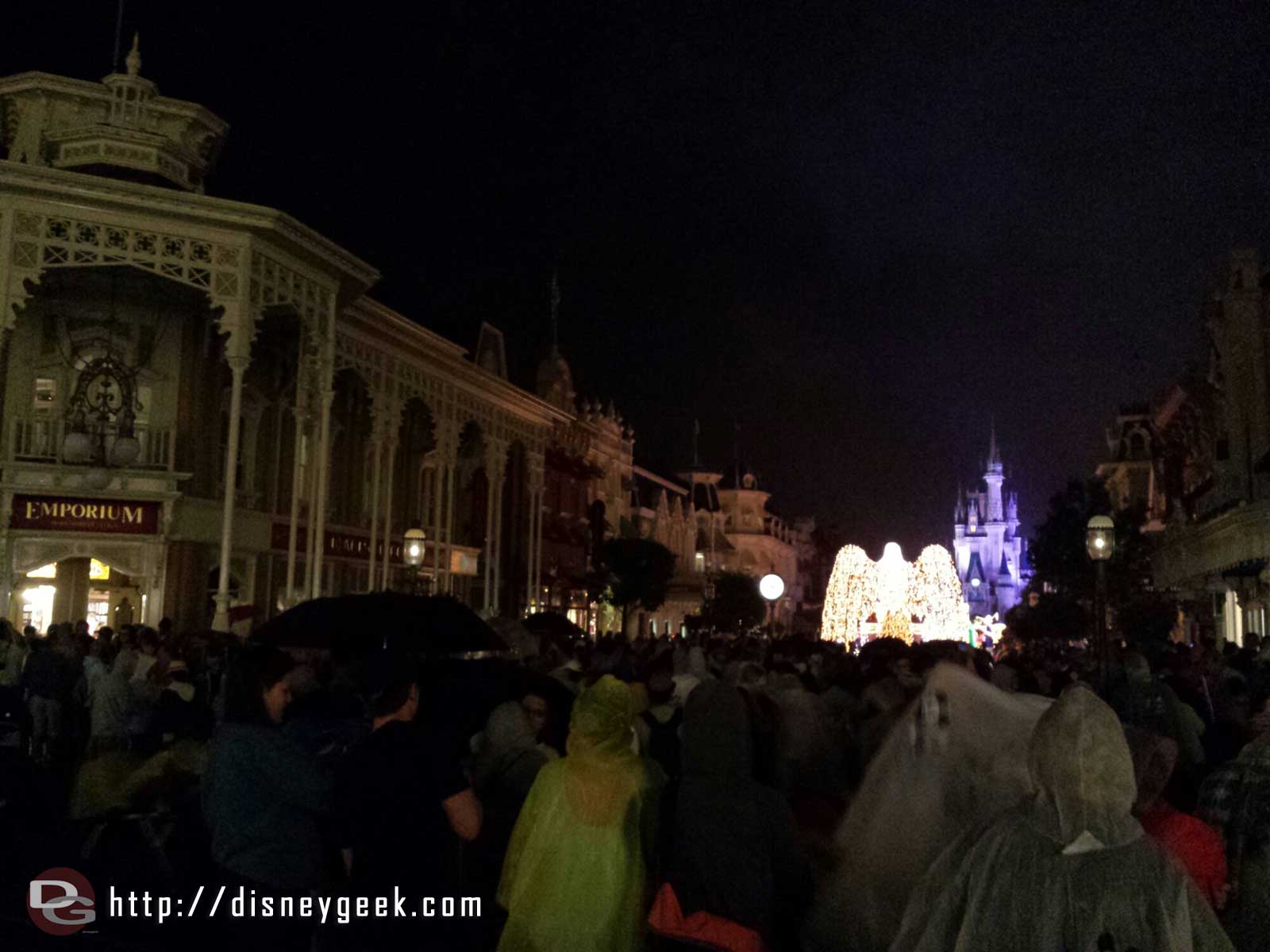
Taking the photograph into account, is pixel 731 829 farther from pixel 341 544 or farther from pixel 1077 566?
pixel 1077 566

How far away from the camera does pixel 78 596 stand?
2459cm

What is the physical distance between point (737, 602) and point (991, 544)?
12382cm

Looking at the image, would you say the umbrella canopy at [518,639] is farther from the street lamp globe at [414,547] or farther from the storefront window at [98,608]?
the storefront window at [98,608]

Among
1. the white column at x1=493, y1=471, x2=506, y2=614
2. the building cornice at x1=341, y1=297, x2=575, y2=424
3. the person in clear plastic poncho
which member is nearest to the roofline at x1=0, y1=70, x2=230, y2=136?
the building cornice at x1=341, y1=297, x2=575, y2=424

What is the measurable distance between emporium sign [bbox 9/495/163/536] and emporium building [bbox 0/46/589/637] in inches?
1.4

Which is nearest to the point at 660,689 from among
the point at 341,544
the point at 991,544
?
the point at 341,544

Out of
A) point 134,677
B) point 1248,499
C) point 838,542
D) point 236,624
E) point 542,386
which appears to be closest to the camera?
point 134,677

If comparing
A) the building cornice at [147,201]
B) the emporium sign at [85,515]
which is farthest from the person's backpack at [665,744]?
the emporium sign at [85,515]

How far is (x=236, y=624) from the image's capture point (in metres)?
20.0

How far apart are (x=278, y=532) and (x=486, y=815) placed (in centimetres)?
2257

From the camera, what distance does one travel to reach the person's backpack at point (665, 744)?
782cm

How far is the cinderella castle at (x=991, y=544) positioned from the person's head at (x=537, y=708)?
5973 inches

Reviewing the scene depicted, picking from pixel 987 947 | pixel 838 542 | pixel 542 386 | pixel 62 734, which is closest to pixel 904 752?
pixel 987 947

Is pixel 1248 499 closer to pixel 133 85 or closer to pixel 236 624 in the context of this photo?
pixel 236 624
